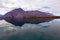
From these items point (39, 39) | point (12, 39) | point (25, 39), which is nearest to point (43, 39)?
point (39, 39)

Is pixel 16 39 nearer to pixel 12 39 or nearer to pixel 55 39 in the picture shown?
pixel 12 39

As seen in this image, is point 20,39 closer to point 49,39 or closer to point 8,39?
point 8,39

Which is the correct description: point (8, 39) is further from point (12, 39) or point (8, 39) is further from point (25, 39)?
point (25, 39)

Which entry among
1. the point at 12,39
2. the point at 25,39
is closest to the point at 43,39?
the point at 25,39

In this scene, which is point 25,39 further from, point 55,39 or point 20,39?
point 55,39

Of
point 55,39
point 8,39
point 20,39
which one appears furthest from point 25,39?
point 55,39
